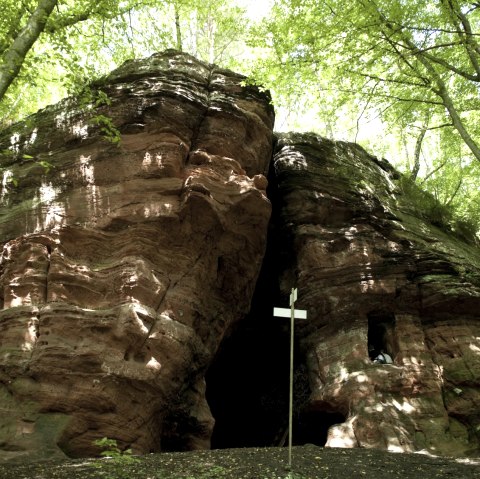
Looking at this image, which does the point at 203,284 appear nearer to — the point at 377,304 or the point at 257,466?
the point at 257,466

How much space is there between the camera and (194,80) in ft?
43.9

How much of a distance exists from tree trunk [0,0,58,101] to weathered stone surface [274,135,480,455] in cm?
878

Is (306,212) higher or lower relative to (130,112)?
lower

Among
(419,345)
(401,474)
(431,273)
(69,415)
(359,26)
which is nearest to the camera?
(401,474)

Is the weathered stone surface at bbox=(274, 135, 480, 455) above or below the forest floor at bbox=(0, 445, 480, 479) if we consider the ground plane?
above

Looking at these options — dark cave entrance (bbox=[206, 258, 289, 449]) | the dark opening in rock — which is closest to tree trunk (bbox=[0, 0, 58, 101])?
dark cave entrance (bbox=[206, 258, 289, 449])

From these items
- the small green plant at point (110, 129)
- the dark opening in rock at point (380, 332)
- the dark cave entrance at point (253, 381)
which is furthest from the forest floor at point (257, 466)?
the dark cave entrance at point (253, 381)

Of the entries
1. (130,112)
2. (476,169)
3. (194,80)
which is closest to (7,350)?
(130,112)

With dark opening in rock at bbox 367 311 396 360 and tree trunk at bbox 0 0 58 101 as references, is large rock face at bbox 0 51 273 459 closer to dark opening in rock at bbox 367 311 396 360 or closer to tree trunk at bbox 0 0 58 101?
tree trunk at bbox 0 0 58 101

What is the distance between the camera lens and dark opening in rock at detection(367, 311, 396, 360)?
1266cm

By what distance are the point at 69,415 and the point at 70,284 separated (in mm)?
2564

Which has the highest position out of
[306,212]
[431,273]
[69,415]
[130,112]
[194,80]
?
[194,80]

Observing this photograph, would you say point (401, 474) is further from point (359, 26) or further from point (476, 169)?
point (476, 169)

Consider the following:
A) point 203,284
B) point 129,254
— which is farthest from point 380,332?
point 129,254
